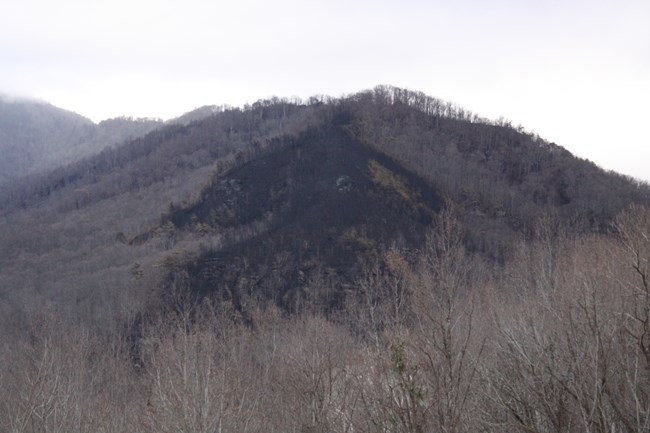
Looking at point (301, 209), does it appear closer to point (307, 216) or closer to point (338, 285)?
point (307, 216)

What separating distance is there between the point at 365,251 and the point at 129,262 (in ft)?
91.1

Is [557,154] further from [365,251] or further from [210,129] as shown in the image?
[210,129]

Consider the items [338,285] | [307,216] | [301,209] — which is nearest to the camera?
[338,285]

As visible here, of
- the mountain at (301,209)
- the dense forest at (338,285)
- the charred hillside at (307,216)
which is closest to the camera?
the dense forest at (338,285)

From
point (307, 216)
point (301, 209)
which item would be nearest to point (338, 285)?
point (307, 216)

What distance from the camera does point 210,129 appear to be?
138250mm

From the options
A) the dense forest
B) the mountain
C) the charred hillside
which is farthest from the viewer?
the mountain

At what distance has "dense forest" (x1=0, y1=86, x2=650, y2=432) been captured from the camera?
10250 millimetres

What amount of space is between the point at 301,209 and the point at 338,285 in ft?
64.1

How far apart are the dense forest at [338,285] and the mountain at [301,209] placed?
0.38 meters

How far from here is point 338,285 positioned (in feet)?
161

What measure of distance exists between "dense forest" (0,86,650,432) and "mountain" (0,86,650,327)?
0.38 metres

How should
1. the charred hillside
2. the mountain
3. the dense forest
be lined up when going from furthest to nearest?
the mountain, the charred hillside, the dense forest

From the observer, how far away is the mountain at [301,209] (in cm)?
5375
